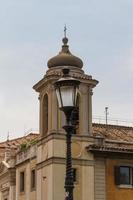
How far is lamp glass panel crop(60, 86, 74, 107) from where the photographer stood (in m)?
15.0

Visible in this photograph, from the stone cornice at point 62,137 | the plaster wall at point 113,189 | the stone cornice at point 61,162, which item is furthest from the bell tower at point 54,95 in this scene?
the plaster wall at point 113,189

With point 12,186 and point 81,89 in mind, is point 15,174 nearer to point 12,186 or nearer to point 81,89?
point 12,186

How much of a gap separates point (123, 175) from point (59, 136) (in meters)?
4.84

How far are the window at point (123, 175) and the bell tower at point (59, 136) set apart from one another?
162 centimetres

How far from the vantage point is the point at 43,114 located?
40531 mm

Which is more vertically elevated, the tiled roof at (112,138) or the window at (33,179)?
the tiled roof at (112,138)

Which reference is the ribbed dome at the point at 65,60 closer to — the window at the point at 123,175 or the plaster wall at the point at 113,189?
the plaster wall at the point at 113,189

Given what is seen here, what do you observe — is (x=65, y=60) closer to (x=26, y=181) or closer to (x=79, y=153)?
(x=79, y=153)

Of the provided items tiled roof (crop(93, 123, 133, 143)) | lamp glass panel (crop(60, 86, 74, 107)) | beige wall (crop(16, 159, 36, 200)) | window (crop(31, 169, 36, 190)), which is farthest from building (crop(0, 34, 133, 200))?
lamp glass panel (crop(60, 86, 74, 107))

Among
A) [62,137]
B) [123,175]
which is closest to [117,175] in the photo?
[123,175]

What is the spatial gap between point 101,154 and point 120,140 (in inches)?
112

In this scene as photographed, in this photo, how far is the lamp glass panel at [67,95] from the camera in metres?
15.0

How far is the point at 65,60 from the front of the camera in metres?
39.5

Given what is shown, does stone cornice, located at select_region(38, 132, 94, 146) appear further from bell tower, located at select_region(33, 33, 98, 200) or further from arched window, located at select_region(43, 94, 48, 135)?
arched window, located at select_region(43, 94, 48, 135)
